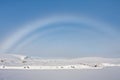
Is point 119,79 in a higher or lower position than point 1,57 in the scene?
lower

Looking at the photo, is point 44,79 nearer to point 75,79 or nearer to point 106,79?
point 75,79

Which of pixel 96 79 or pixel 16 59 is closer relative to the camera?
pixel 96 79

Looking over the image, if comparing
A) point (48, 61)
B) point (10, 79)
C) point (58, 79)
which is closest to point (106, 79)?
point (58, 79)

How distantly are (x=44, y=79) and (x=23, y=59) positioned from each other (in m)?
31.8

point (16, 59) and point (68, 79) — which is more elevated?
point (16, 59)

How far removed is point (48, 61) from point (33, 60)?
10.6ft

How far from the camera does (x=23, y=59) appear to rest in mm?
46375

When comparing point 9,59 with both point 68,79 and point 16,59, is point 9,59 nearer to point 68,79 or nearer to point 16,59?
point 16,59

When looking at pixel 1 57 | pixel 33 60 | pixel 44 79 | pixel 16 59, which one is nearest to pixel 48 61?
pixel 33 60

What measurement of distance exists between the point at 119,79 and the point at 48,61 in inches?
1277

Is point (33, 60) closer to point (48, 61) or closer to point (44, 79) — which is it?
point (48, 61)

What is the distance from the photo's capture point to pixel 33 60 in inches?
1853

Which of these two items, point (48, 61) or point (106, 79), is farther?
point (48, 61)

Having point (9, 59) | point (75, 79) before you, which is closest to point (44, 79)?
point (75, 79)
